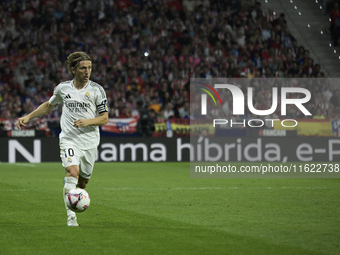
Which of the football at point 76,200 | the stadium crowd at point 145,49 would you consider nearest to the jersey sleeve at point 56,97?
the football at point 76,200

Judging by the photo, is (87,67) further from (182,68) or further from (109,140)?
(182,68)

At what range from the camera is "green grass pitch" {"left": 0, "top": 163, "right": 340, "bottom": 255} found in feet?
18.4

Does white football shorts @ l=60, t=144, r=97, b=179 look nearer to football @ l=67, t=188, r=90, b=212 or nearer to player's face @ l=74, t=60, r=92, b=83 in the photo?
football @ l=67, t=188, r=90, b=212

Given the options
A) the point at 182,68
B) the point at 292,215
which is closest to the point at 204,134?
the point at 182,68

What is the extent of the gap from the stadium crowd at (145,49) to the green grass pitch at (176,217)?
20.2 ft

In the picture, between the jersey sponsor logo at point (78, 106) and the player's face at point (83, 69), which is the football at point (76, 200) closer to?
the jersey sponsor logo at point (78, 106)

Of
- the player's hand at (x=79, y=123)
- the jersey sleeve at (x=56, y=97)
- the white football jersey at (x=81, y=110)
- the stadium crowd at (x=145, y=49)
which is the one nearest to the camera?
the player's hand at (x=79, y=123)

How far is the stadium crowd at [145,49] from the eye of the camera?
62.5 ft

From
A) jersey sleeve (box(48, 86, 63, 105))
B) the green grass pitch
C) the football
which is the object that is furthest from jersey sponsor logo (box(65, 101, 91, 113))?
the green grass pitch

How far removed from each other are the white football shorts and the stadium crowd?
10.9m

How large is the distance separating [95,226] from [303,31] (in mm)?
19570

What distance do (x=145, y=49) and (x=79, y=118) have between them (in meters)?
14.9

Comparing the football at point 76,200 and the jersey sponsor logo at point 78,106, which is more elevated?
the jersey sponsor logo at point 78,106

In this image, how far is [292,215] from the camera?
7.73m
